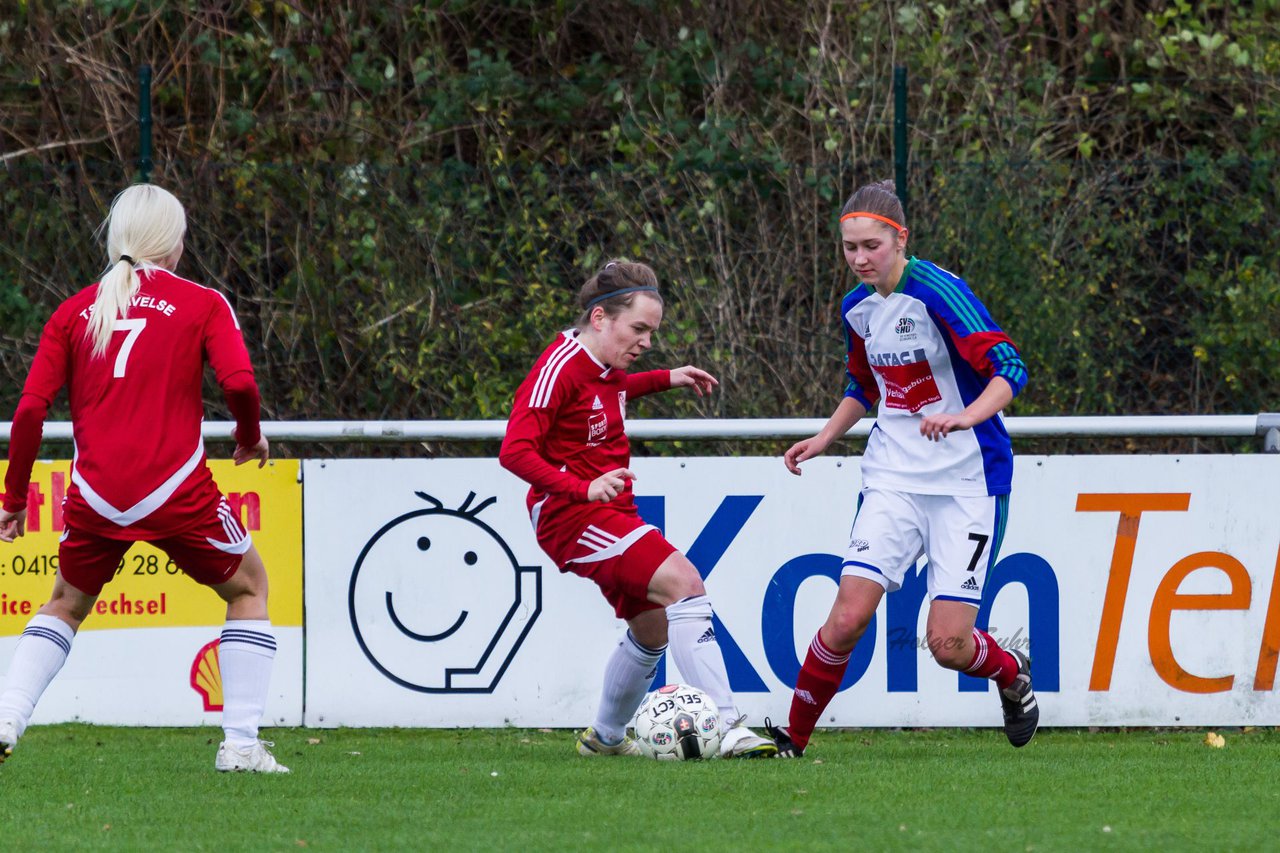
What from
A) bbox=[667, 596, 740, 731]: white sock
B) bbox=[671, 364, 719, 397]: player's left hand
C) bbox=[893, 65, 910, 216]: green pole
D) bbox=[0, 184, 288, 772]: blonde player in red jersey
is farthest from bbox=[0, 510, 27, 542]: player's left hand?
bbox=[893, 65, 910, 216]: green pole

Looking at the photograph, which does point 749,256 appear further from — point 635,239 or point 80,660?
point 80,660

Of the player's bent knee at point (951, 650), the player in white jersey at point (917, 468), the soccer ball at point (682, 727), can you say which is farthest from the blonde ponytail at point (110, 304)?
the player's bent knee at point (951, 650)

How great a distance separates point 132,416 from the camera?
17.2ft

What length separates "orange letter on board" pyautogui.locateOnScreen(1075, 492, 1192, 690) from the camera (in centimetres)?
666

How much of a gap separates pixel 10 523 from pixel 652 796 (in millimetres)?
2196

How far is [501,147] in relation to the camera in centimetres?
968

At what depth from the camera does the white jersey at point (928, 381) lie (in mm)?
5641

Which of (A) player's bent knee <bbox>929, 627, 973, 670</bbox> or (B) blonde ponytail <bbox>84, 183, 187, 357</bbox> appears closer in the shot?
(B) blonde ponytail <bbox>84, 183, 187, 357</bbox>

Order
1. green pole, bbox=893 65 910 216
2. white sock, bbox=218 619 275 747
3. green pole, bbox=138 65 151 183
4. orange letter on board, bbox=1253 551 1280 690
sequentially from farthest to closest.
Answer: green pole, bbox=138 65 151 183 → green pole, bbox=893 65 910 216 → orange letter on board, bbox=1253 551 1280 690 → white sock, bbox=218 619 275 747

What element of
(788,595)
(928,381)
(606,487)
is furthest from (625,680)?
(928,381)

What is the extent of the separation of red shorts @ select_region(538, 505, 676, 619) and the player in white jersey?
0.64 m

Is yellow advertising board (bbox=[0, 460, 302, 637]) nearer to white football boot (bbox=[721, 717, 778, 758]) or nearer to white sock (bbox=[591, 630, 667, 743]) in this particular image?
white sock (bbox=[591, 630, 667, 743])

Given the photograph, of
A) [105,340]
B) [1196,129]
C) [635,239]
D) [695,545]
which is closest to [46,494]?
[105,340]

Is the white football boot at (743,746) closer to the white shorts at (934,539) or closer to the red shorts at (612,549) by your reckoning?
the red shorts at (612,549)
